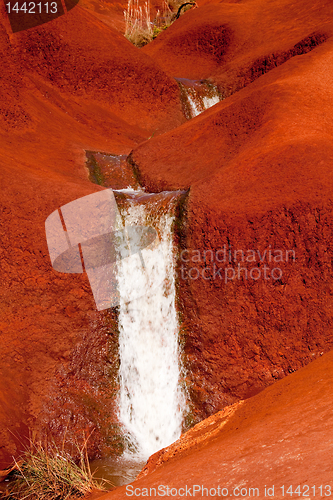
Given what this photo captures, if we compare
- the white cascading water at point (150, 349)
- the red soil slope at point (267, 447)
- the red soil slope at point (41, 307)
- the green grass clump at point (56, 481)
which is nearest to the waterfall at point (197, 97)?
the red soil slope at point (41, 307)

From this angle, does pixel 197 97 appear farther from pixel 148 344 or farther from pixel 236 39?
pixel 148 344

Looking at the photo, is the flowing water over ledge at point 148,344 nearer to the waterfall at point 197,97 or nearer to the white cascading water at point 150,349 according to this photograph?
the white cascading water at point 150,349

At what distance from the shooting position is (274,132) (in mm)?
5527

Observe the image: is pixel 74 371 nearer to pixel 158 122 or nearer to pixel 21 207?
pixel 21 207

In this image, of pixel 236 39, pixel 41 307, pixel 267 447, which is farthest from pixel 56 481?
pixel 236 39

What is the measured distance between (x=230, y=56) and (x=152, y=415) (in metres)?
11.8

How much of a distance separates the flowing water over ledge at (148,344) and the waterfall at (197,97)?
6.81 meters

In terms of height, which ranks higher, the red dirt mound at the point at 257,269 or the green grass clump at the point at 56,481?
the red dirt mound at the point at 257,269

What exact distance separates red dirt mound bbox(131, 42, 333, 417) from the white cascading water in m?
0.22

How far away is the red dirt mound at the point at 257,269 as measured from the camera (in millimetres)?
4484

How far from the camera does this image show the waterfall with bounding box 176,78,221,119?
11812mm

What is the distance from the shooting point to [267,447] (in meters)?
2.32

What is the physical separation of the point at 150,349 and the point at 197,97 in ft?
28.9

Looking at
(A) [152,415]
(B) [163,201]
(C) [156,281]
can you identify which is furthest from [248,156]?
(A) [152,415]
